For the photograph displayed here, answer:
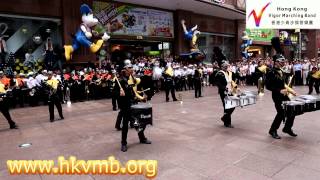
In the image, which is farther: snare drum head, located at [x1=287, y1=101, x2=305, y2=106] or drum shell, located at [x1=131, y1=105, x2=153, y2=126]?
snare drum head, located at [x1=287, y1=101, x2=305, y2=106]

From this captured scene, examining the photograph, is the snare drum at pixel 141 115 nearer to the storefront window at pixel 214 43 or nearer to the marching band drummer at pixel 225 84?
the marching band drummer at pixel 225 84

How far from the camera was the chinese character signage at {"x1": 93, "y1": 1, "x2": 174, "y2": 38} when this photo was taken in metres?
18.6

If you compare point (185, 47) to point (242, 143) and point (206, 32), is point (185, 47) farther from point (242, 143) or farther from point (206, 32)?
point (242, 143)

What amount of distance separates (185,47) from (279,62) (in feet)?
54.6

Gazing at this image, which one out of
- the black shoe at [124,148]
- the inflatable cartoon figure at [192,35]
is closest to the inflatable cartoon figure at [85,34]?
the inflatable cartoon figure at [192,35]

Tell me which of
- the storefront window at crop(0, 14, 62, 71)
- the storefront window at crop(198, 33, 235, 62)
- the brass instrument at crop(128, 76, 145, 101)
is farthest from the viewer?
the storefront window at crop(198, 33, 235, 62)

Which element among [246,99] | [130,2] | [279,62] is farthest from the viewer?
[130,2]

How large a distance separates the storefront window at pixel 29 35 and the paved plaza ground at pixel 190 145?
245 inches

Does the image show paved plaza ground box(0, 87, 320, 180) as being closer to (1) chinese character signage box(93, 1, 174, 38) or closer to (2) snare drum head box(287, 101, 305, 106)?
(2) snare drum head box(287, 101, 305, 106)

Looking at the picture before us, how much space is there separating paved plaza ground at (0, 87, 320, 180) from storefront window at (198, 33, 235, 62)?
15.8 m

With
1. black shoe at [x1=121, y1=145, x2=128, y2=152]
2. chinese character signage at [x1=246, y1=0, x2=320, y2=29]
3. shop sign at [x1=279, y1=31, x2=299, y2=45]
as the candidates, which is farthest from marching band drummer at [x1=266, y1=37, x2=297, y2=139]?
shop sign at [x1=279, y1=31, x2=299, y2=45]

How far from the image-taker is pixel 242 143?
672cm

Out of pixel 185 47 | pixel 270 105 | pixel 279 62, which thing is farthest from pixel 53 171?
pixel 185 47

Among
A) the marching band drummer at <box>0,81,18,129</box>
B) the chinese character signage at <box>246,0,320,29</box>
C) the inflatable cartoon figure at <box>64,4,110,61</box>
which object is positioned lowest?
the marching band drummer at <box>0,81,18,129</box>
